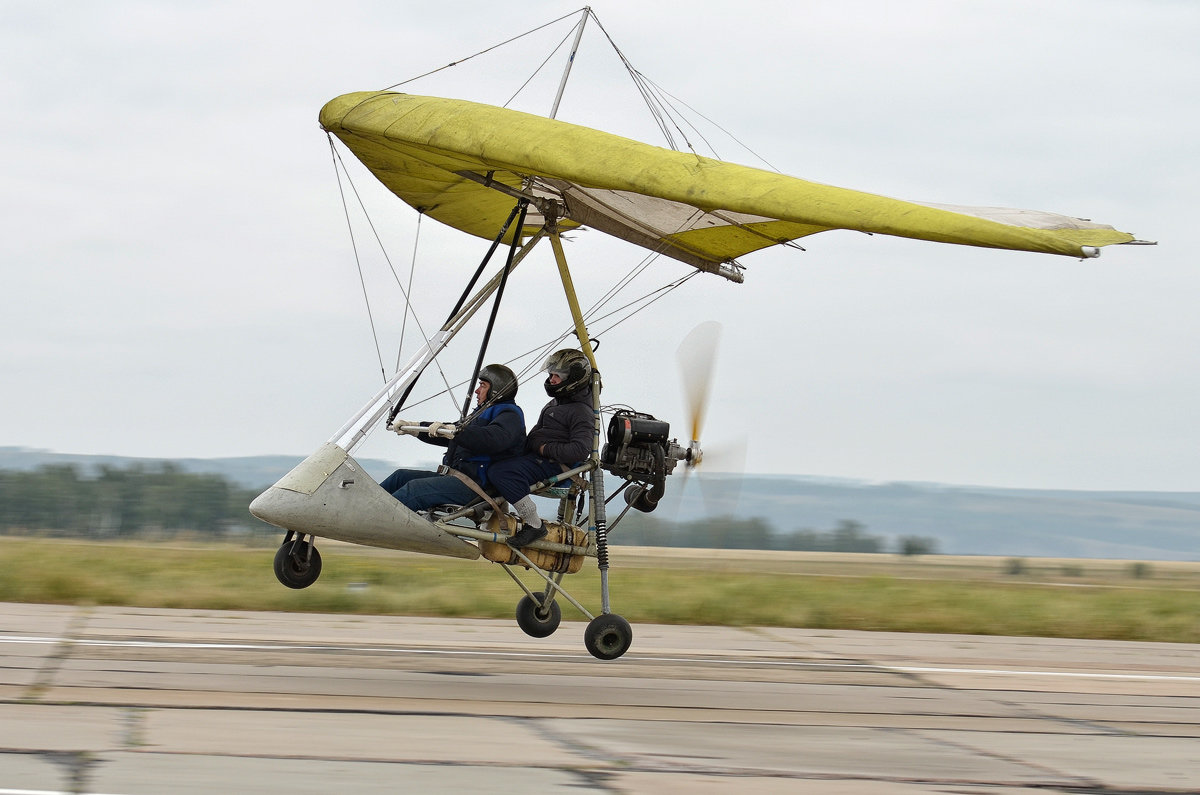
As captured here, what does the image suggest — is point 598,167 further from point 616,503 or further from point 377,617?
point 377,617

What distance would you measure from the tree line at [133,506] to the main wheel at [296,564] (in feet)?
38.3

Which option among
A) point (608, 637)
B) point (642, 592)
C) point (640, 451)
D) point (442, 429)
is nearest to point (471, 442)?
point (442, 429)

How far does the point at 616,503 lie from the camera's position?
973cm

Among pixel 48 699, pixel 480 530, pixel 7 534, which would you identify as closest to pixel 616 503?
pixel 480 530

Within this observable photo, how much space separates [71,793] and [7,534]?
18.5m

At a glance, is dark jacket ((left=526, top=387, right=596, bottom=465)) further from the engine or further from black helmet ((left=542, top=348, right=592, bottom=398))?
the engine

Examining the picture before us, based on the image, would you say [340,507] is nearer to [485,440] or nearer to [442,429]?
[442,429]

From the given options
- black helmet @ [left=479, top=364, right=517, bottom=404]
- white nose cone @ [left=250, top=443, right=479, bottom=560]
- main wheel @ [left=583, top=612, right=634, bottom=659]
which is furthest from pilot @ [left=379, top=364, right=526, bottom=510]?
main wheel @ [left=583, top=612, right=634, bottom=659]

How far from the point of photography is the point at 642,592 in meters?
17.0

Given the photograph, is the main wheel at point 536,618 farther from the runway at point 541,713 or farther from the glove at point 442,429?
the glove at point 442,429

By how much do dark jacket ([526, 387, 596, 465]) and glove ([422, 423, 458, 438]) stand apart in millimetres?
656

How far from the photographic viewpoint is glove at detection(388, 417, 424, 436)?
8680mm

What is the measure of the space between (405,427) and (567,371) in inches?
50.5

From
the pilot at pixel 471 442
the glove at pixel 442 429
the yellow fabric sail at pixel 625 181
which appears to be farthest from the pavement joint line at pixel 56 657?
the yellow fabric sail at pixel 625 181
